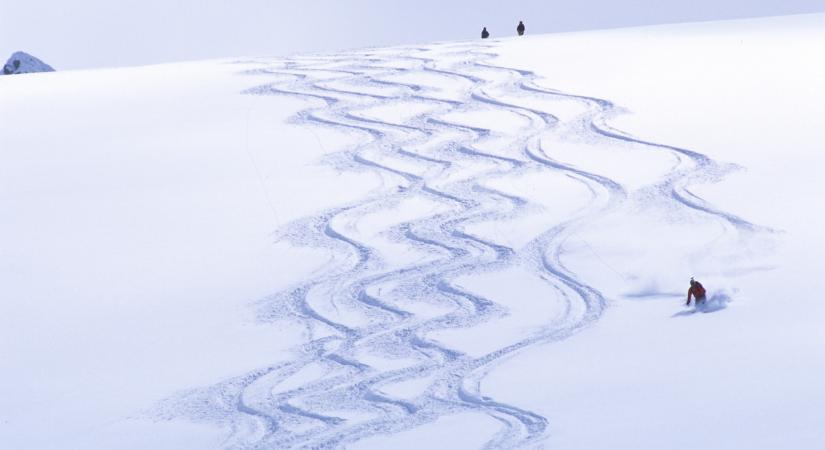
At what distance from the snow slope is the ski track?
41mm

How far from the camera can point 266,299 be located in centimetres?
1459

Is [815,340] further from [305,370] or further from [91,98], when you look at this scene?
[91,98]

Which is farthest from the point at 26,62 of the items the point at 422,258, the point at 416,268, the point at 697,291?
the point at 697,291

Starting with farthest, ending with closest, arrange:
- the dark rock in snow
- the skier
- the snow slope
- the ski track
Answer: the dark rock in snow, the skier, the ski track, the snow slope

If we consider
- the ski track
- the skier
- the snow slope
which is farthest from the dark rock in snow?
the skier

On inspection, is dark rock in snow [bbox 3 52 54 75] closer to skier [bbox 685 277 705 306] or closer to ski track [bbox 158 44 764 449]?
ski track [bbox 158 44 764 449]

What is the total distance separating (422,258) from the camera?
15.4 meters

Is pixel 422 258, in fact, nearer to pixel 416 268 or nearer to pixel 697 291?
pixel 416 268

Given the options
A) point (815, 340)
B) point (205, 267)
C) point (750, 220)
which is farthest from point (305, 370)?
point (750, 220)

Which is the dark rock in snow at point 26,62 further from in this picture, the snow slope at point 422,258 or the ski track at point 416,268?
the ski track at point 416,268

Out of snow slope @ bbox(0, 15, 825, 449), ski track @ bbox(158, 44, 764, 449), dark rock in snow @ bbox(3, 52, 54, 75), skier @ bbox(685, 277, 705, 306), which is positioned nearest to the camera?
snow slope @ bbox(0, 15, 825, 449)

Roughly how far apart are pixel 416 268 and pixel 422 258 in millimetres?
311

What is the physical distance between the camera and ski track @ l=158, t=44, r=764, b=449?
11.8 metres

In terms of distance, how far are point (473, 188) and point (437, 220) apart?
1258 mm
